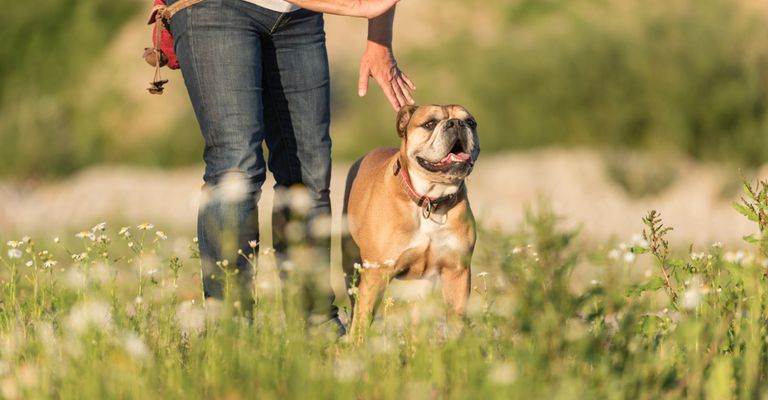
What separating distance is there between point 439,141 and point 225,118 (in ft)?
3.43

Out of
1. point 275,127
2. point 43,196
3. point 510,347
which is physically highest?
point 275,127

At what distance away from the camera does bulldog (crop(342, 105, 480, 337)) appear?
5.24 metres

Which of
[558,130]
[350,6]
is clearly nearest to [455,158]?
[350,6]

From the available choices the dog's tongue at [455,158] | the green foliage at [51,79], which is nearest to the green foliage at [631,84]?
the green foliage at [51,79]

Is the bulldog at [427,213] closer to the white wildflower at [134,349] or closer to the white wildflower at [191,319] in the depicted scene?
the white wildflower at [191,319]

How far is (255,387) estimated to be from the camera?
3203 mm

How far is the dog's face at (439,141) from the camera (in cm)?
523

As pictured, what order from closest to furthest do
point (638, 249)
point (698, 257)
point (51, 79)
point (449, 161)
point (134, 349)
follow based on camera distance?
point (134, 349) → point (638, 249) → point (698, 257) → point (449, 161) → point (51, 79)

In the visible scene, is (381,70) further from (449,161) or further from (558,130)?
(558,130)

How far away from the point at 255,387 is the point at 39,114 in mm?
12851

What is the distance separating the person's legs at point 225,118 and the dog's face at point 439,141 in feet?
2.68

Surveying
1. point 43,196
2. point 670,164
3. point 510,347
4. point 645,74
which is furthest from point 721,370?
point 43,196

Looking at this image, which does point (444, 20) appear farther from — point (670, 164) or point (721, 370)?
point (721, 370)

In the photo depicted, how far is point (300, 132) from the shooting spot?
16.9ft
